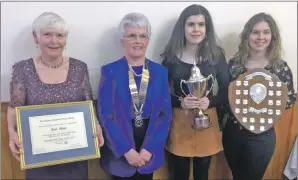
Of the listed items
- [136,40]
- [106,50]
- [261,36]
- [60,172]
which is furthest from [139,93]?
[261,36]

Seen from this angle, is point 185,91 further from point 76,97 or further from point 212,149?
point 76,97

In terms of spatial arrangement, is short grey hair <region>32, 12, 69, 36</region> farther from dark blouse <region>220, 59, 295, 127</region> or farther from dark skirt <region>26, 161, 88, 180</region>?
dark blouse <region>220, 59, 295, 127</region>

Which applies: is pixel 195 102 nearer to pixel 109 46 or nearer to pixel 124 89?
pixel 124 89

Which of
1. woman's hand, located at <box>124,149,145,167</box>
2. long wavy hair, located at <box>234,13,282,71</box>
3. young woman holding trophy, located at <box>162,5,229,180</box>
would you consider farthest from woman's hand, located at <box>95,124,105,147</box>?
long wavy hair, located at <box>234,13,282,71</box>

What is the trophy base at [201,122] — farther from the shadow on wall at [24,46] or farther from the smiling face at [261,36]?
the shadow on wall at [24,46]

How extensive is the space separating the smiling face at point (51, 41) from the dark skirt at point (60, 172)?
580mm

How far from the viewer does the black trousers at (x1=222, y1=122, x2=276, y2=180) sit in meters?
1.62

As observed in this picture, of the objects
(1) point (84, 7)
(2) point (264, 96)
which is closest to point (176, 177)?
(2) point (264, 96)

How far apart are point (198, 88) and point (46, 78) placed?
756 mm

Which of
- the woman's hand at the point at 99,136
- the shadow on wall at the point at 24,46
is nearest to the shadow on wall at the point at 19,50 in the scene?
the shadow on wall at the point at 24,46

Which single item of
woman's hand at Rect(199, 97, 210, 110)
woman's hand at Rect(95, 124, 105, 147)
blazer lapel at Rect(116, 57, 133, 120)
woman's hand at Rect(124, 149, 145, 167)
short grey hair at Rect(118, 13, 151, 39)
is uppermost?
short grey hair at Rect(118, 13, 151, 39)

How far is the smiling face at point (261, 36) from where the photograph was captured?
5.50ft

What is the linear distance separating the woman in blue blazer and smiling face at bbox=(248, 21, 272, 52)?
0.57 m

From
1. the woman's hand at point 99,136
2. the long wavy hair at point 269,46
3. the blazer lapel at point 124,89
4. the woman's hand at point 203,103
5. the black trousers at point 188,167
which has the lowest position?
the black trousers at point 188,167
